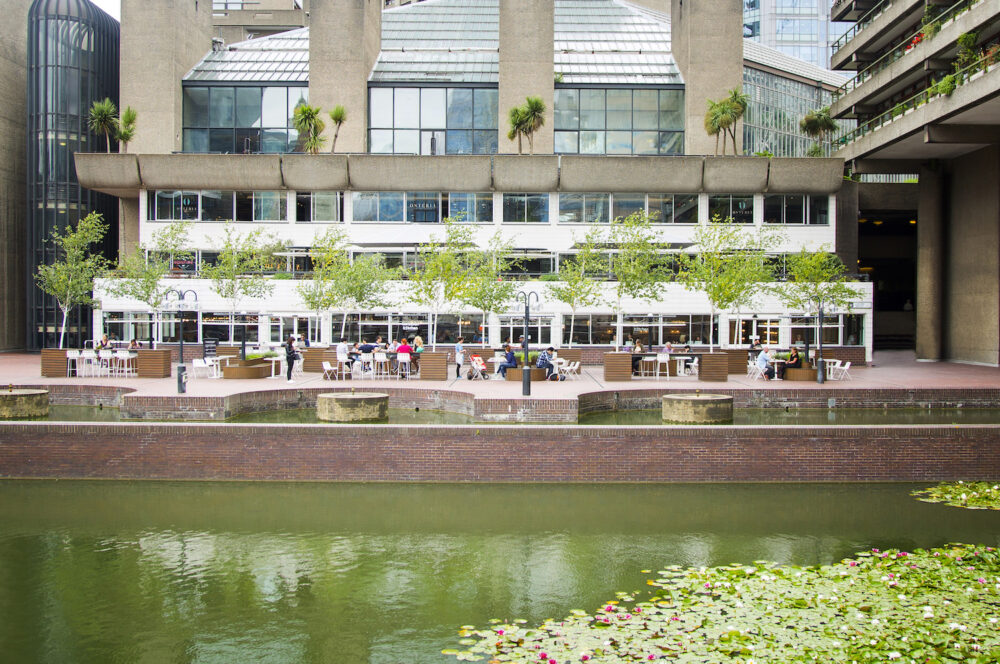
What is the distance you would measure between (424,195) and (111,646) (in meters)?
32.9

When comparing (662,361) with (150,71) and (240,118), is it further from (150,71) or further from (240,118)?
(150,71)

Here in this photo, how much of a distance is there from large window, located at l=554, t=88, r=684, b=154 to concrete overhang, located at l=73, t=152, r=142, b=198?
21069mm

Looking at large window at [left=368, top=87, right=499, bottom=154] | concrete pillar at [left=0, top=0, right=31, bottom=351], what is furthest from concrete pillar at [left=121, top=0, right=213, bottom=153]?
large window at [left=368, top=87, right=499, bottom=154]

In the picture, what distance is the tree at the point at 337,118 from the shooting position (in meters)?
39.4

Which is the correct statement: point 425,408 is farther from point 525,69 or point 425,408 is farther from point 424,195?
point 525,69

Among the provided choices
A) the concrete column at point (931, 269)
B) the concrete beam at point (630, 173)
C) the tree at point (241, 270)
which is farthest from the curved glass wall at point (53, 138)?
the concrete column at point (931, 269)

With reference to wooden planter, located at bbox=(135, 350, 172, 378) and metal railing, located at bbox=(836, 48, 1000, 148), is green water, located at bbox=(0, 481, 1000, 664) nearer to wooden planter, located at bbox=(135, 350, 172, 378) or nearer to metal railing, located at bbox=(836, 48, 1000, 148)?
wooden planter, located at bbox=(135, 350, 172, 378)

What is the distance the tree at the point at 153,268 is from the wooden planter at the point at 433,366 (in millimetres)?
12359

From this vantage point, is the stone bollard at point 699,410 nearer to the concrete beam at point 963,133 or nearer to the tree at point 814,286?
the tree at point 814,286

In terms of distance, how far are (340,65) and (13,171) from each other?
63.4ft

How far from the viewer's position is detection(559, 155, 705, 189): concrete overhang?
38.6 metres

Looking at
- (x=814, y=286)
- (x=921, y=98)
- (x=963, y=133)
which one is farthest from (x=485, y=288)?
(x=963, y=133)

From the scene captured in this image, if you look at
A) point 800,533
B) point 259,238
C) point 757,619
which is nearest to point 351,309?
point 259,238

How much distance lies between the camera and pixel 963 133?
108 feet
